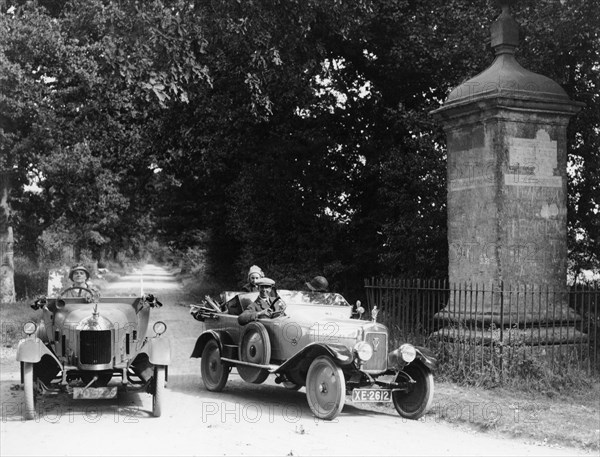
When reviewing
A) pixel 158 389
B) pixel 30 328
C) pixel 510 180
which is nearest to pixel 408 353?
pixel 158 389

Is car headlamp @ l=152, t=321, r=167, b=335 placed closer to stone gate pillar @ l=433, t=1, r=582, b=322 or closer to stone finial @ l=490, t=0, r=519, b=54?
stone gate pillar @ l=433, t=1, r=582, b=322

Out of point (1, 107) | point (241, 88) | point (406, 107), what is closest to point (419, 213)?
point (406, 107)

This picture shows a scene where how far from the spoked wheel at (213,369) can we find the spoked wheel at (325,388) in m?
2.24

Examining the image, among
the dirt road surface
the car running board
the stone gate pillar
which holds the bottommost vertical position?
the dirt road surface

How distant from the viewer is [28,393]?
9.25 meters

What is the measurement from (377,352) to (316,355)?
30.8 inches

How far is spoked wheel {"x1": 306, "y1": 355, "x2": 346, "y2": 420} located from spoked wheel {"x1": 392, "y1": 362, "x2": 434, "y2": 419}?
1.00m

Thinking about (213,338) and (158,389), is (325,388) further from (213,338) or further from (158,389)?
(213,338)

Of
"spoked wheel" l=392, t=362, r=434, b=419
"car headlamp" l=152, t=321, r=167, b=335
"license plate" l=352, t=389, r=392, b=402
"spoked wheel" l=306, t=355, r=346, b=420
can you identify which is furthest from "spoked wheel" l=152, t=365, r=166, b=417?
"spoked wheel" l=392, t=362, r=434, b=419

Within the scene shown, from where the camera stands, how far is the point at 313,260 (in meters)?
22.6

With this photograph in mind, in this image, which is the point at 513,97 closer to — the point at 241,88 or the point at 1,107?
the point at 241,88

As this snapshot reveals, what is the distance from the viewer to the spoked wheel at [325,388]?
9172 mm

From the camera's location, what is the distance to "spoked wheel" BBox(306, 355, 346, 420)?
9.17 metres

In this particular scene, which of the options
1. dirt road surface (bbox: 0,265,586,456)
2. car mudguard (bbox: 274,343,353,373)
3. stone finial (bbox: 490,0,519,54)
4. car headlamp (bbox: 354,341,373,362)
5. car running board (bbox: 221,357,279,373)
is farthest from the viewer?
stone finial (bbox: 490,0,519,54)
